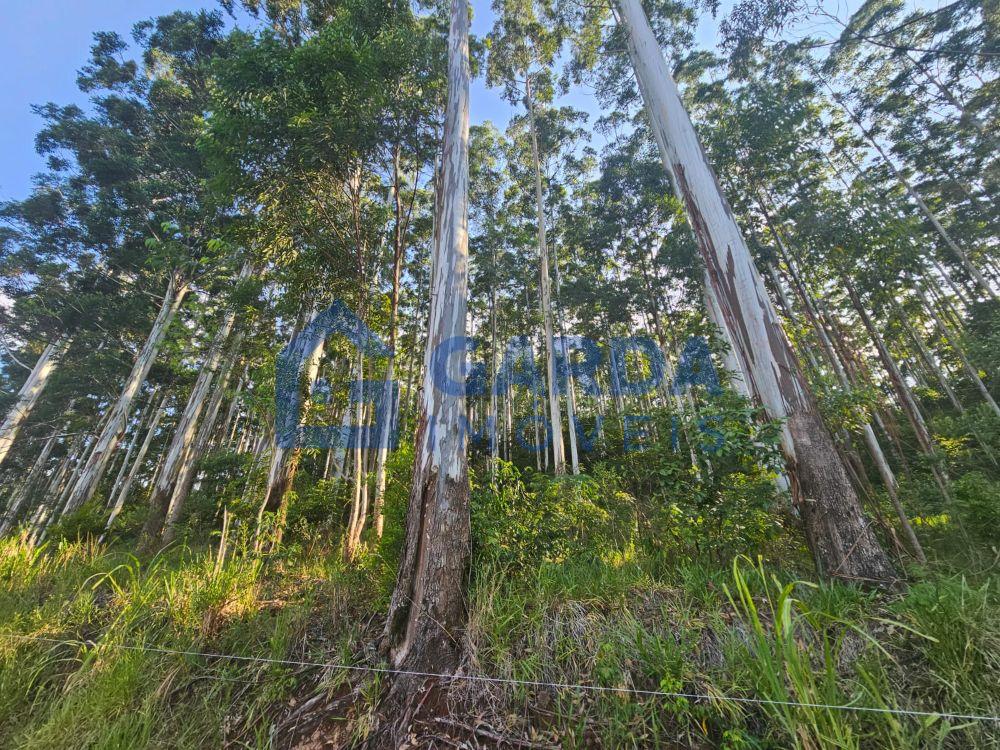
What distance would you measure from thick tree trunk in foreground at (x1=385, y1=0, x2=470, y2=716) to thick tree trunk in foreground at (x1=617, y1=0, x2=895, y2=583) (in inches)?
91.6

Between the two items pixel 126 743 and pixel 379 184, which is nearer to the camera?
pixel 126 743

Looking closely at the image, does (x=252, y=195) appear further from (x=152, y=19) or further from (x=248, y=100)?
(x=152, y=19)

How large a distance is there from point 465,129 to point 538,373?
14.7 meters

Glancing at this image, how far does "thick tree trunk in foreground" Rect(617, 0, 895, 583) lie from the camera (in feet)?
7.13

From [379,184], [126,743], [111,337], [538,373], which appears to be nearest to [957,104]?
[538,373]

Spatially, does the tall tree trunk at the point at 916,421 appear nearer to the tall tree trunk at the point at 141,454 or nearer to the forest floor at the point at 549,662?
the forest floor at the point at 549,662

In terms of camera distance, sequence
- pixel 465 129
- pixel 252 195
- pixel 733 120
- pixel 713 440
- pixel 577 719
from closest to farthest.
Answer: pixel 577 719 < pixel 713 440 < pixel 465 129 < pixel 252 195 < pixel 733 120

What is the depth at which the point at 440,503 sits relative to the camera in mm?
2488

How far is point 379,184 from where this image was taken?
26.1 ft

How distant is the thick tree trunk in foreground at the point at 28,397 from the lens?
7.97 m

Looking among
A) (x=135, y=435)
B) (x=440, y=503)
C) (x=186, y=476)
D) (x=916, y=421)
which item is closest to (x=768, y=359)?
(x=440, y=503)

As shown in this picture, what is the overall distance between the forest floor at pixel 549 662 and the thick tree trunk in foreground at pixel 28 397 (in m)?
8.84

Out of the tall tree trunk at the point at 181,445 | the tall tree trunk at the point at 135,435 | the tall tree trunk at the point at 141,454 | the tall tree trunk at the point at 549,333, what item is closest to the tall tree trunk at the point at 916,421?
the tall tree trunk at the point at 549,333

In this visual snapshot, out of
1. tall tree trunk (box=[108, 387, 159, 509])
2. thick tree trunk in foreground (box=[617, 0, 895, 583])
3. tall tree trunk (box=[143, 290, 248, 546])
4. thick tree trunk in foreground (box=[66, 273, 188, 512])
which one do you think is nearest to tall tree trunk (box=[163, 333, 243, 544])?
tall tree trunk (box=[143, 290, 248, 546])
